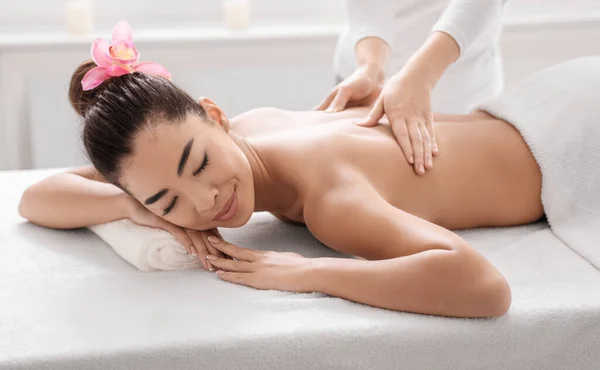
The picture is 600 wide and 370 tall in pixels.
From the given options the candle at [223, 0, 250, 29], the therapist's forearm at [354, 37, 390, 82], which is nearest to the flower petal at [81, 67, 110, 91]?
the therapist's forearm at [354, 37, 390, 82]

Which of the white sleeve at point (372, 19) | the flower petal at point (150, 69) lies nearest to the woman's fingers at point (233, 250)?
the flower petal at point (150, 69)

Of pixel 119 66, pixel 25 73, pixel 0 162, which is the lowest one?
→ pixel 0 162

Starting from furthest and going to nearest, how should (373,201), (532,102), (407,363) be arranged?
(532,102) < (373,201) < (407,363)

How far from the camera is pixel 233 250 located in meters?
1.71

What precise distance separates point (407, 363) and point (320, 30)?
2.06 metres

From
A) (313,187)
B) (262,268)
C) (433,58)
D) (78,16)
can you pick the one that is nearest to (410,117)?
(433,58)

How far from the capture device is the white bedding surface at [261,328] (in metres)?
1.41

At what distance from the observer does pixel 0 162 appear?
325 centimetres

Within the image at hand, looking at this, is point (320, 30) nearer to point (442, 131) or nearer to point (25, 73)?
point (25, 73)

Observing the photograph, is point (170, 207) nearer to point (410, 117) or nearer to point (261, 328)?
point (261, 328)

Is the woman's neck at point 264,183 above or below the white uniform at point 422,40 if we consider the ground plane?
below

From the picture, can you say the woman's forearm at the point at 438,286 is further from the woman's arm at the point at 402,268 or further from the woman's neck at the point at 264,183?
the woman's neck at the point at 264,183

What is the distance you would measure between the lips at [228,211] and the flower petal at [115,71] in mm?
329

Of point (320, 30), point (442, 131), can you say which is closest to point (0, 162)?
point (320, 30)
